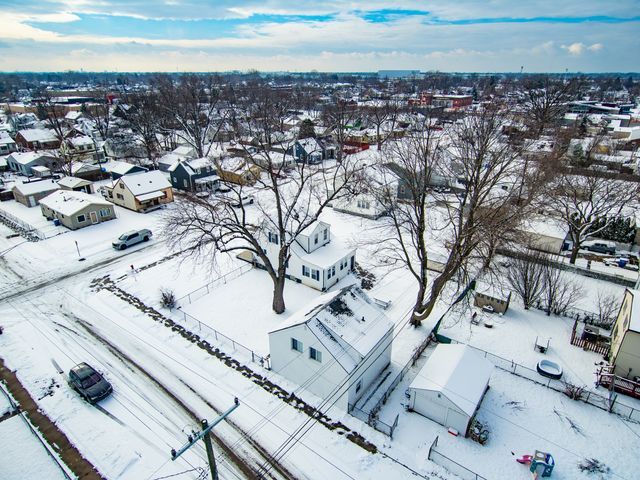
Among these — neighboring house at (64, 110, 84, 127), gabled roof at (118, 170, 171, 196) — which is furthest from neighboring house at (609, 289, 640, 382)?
neighboring house at (64, 110, 84, 127)

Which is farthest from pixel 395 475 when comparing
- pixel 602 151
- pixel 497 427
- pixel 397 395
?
pixel 602 151

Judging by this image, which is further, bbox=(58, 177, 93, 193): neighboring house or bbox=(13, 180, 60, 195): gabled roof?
bbox=(58, 177, 93, 193): neighboring house

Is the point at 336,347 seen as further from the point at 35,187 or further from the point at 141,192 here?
the point at 35,187

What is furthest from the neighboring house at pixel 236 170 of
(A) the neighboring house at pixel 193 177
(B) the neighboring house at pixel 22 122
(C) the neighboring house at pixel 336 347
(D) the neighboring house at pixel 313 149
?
(B) the neighboring house at pixel 22 122

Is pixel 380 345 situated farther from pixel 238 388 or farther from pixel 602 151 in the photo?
pixel 602 151

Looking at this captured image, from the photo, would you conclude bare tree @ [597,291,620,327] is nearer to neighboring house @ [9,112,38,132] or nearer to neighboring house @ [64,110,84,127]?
neighboring house @ [64,110,84,127]

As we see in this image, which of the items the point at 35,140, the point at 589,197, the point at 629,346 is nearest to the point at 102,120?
the point at 35,140
